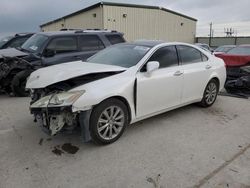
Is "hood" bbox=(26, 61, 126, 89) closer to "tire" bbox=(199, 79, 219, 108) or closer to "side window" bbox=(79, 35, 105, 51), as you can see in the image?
"tire" bbox=(199, 79, 219, 108)

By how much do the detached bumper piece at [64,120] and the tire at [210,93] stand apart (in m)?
3.07

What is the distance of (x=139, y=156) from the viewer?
3365mm

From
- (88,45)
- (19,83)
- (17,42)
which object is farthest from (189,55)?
(17,42)

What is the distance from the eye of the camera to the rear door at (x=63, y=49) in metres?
6.83

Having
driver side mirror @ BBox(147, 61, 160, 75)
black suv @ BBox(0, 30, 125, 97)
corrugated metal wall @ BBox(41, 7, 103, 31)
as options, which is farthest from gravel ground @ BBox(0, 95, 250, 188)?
corrugated metal wall @ BBox(41, 7, 103, 31)

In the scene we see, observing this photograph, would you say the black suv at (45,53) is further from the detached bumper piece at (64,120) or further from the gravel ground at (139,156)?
the detached bumper piece at (64,120)

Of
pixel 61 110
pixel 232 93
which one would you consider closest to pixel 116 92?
pixel 61 110

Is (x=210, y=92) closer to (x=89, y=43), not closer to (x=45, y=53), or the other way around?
(x=89, y=43)

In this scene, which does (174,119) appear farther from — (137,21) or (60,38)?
(137,21)

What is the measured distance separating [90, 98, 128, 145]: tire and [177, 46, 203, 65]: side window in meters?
1.78

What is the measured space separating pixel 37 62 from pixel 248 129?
5337 mm

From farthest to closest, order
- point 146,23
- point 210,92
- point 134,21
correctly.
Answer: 1. point 146,23
2. point 134,21
3. point 210,92

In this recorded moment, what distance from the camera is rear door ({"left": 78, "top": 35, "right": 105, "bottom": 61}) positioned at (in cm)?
732

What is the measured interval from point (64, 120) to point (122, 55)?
5.56 ft
